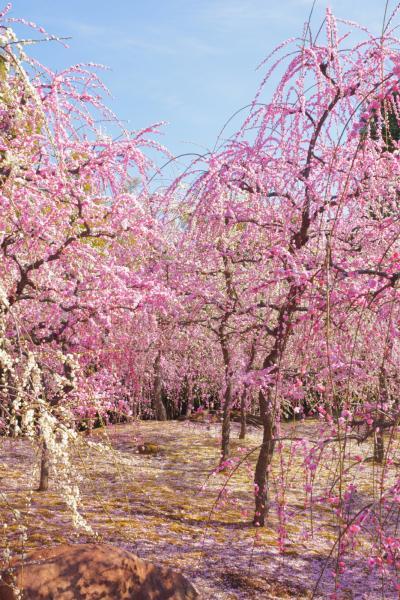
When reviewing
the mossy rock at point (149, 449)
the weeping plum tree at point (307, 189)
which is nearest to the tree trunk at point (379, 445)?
the weeping plum tree at point (307, 189)

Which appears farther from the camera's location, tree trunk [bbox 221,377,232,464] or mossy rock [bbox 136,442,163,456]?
mossy rock [bbox 136,442,163,456]

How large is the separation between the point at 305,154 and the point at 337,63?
1.01 metres

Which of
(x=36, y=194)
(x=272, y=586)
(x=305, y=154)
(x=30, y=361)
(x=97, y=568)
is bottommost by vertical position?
(x=272, y=586)

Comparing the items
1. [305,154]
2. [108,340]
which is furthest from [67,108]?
[108,340]

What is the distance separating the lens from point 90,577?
3908 mm

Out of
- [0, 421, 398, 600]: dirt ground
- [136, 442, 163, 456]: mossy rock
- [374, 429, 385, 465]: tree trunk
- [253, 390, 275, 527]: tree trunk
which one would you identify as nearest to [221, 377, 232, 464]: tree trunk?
[0, 421, 398, 600]: dirt ground

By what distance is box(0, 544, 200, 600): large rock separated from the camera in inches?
149

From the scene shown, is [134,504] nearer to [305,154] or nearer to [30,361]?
[305,154]

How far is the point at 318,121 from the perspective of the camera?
5770mm

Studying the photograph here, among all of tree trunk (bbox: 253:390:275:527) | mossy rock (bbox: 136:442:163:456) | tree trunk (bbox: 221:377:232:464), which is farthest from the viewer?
mossy rock (bbox: 136:442:163:456)

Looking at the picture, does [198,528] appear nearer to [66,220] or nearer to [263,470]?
[263,470]

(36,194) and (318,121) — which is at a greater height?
(318,121)

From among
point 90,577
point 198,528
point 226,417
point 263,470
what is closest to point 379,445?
point 90,577

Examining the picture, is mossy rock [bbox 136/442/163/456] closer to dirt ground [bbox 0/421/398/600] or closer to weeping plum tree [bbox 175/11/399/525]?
dirt ground [bbox 0/421/398/600]
